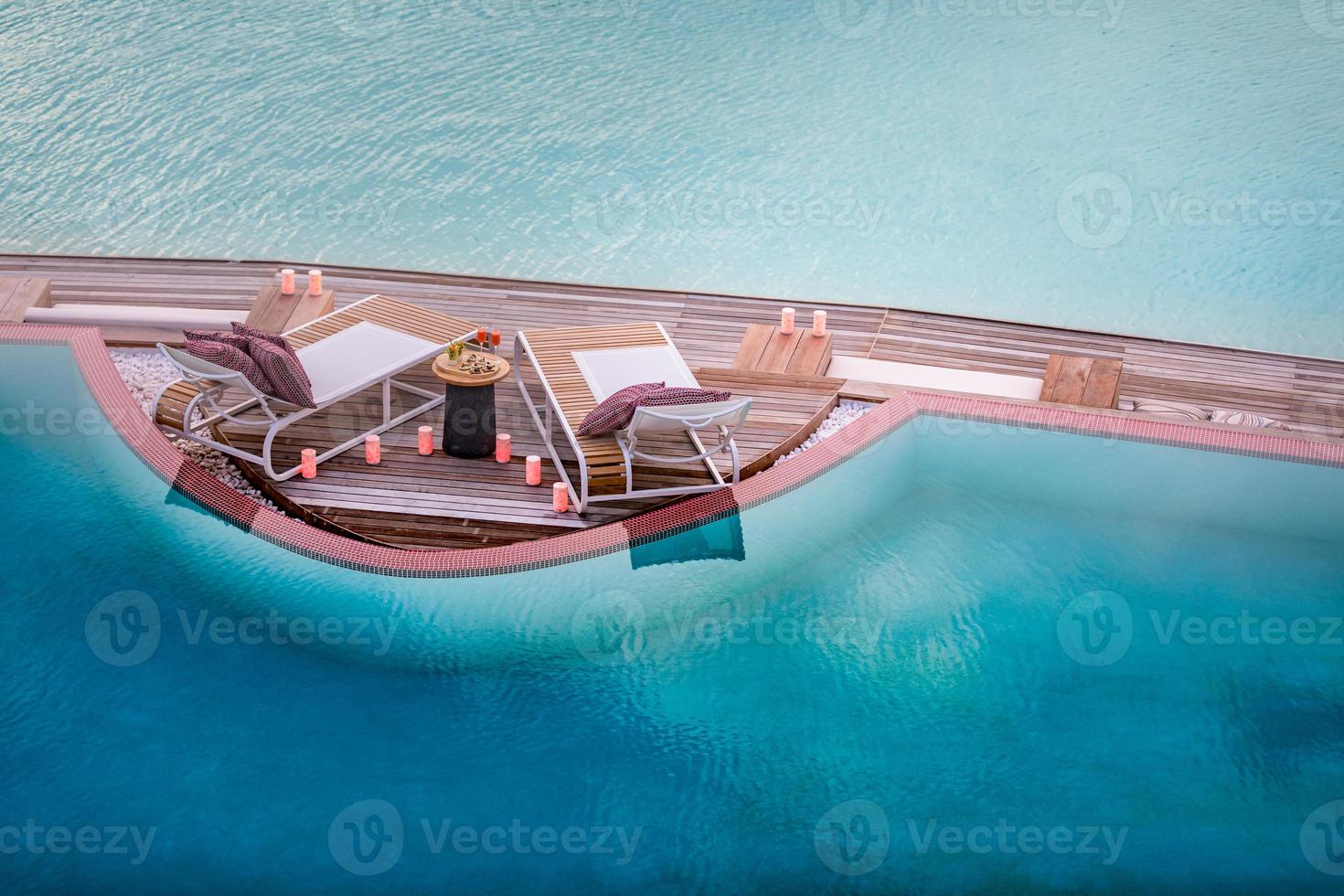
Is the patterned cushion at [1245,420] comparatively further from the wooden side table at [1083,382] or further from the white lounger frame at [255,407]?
the white lounger frame at [255,407]

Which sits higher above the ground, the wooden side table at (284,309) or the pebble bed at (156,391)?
the wooden side table at (284,309)

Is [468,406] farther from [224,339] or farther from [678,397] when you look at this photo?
[224,339]

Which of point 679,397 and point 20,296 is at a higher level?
point 20,296

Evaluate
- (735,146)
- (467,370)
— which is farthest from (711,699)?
(735,146)

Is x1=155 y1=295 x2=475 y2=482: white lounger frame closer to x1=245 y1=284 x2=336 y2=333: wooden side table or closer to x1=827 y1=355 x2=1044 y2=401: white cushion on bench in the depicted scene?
x1=245 y1=284 x2=336 y2=333: wooden side table

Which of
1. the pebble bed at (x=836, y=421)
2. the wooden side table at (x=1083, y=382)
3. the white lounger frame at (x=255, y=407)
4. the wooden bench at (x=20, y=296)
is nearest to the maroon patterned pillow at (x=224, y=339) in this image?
the white lounger frame at (x=255, y=407)

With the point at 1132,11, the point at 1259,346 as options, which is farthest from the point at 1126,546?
the point at 1132,11
